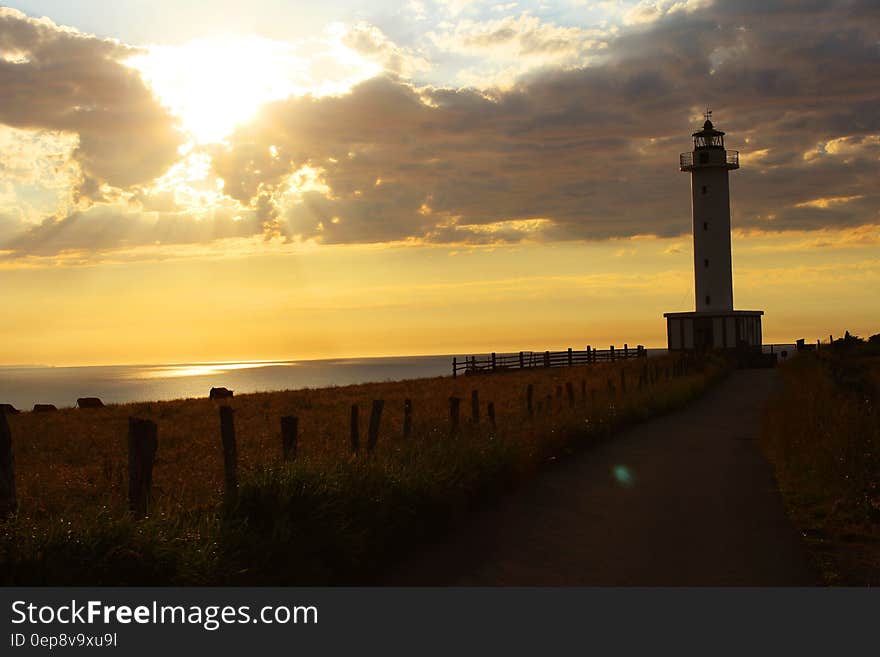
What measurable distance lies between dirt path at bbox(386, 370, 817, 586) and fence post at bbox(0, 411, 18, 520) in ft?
10.6

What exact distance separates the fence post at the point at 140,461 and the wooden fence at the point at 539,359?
53.1 metres

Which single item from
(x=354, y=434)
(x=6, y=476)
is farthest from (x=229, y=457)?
→ (x=354, y=434)

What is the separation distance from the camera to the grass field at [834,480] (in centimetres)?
914

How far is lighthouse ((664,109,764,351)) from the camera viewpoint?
213 feet

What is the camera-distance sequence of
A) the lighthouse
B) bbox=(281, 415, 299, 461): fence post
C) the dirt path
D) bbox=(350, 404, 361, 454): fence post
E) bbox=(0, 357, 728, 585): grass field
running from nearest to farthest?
bbox=(0, 357, 728, 585): grass field → the dirt path → bbox=(281, 415, 299, 461): fence post → bbox=(350, 404, 361, 454): fence post → the lighthouse

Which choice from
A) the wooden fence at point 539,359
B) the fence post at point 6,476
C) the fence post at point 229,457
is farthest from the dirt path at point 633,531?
the wooden fence at point 539,359

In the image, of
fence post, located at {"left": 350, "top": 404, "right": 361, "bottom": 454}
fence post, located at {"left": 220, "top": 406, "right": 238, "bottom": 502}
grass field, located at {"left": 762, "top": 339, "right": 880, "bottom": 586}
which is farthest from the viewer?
fence post, located at {"left": 350, "top": 404, "right": 361, "bottom": 454}

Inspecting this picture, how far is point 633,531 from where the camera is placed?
10477 millimetres

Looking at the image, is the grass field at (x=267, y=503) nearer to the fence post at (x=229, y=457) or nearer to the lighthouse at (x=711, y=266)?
the fence post at (x=229, y=457)

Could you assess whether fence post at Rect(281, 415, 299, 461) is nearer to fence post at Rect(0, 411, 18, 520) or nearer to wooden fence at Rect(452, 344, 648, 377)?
fence post at Rect(0, 411, 18, 520)

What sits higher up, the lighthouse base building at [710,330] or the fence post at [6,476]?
the lighthouse base building at [710,330]

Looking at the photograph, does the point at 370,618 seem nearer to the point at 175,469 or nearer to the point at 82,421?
the point at 175,469

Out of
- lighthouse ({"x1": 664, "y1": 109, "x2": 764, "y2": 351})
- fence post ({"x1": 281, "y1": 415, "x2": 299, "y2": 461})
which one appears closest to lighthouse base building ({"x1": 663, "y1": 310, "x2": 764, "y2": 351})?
lighthouse ({"x1": 664, "y1": 109, "x2": 764, "y2": 351})

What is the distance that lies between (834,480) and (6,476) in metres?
10.1
